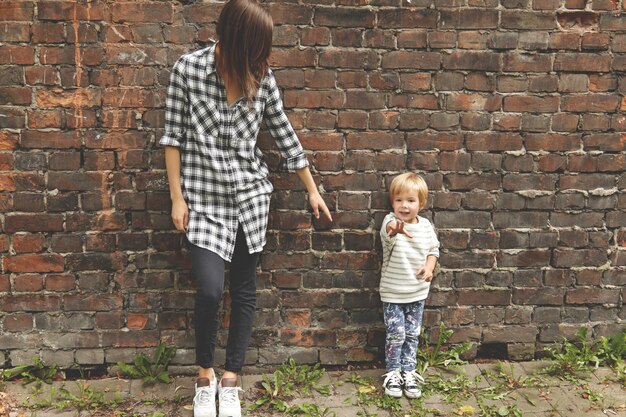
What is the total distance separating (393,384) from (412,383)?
101 mm

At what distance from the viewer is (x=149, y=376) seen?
127 inches

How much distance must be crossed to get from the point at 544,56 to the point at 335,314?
1803mm

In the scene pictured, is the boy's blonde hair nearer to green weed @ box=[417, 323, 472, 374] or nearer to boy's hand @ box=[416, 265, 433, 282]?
boy's hand @ box=[416, 265, 433, 282]

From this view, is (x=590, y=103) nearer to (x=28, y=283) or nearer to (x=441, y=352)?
(x=441, y=352)

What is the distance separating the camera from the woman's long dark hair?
260 cm

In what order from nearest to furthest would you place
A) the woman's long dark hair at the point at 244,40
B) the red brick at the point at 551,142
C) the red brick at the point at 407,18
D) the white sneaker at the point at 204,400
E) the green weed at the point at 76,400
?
the woman's long dark hair at the point at 244,40
the white sneaker at the point at 204,400
the green weed at the point at 76,400
the red brick at the point at 407,18
the red brick at the point at 551,142

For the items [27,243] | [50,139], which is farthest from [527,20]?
[27,243]

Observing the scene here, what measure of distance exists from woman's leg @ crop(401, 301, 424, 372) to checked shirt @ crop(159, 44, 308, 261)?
36.5 inches

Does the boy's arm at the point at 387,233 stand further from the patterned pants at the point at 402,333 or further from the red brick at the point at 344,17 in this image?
the red brick at the point at 344,17

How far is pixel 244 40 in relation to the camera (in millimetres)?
2621

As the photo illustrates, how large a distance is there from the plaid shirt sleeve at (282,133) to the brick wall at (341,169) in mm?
161

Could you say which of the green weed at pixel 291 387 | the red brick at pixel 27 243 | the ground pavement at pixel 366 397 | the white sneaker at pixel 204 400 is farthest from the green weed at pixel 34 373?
the green weed at pixel 291 387

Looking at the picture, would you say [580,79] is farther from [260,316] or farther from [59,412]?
[59,412]

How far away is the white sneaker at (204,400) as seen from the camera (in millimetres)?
2879
